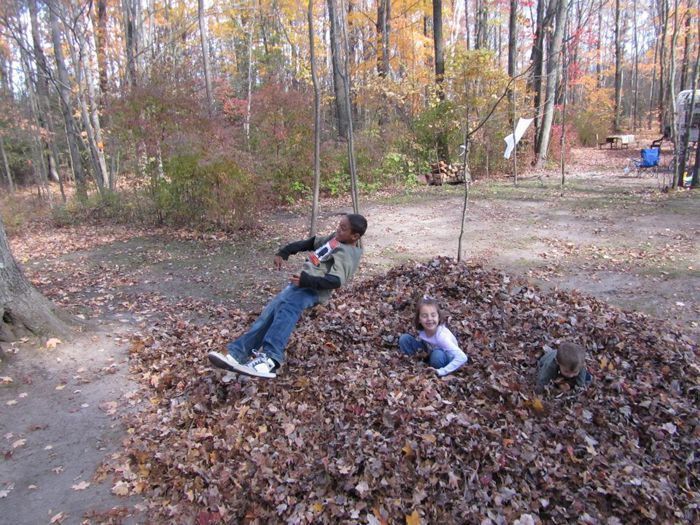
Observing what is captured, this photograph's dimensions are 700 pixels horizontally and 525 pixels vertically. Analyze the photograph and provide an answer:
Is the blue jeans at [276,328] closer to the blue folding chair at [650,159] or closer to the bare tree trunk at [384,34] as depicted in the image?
the blue folding chair at [650,159]

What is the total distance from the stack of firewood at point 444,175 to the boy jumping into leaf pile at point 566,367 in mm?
13370

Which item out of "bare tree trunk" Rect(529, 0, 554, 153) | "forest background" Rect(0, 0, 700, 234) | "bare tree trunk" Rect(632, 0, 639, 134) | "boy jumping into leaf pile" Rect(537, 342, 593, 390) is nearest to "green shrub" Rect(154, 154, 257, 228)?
"forest background" Rect(0, 0, 700, 234)

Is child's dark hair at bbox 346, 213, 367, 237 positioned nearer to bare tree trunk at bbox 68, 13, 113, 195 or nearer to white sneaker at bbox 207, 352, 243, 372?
white sneaker at bbox 207, 352, 243, 372

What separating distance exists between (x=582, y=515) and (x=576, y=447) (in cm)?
58

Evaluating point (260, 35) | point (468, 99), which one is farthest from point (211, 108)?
point (260, 35)

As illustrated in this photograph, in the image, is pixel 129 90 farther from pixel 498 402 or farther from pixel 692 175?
pixel 692 175

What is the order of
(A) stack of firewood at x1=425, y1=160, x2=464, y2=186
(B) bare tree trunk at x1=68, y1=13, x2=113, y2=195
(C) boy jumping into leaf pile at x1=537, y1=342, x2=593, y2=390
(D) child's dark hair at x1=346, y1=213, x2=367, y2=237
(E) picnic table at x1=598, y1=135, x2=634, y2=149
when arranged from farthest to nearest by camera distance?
(E) picnic table at x1=598, y1=135, x2=634, y2=149, (A) stack of firewood at x1=425, y1=160, x2=464, y2=186, (B) bare tree trunk at x1=68, y1=13, x2=113, y2=195, (D) child's dark hair at x1=346, y1=213, x2=367, y2=237, (C) boy jumping into leaf pile at x1=537, y1=342, x2=593, y2=390

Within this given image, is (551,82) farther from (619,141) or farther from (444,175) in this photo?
(619,141)

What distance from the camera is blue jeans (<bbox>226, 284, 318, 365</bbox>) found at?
13.0ft

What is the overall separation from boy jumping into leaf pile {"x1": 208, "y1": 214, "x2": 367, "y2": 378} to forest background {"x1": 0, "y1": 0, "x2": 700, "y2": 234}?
8.98 feet

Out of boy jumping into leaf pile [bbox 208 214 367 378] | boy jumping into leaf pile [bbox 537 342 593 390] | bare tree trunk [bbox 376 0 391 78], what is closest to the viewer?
boy jumping into leaf pile [bbox 537 342 593 390]

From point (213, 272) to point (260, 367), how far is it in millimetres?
4374

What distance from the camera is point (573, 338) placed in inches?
171

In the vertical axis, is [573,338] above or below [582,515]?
above
